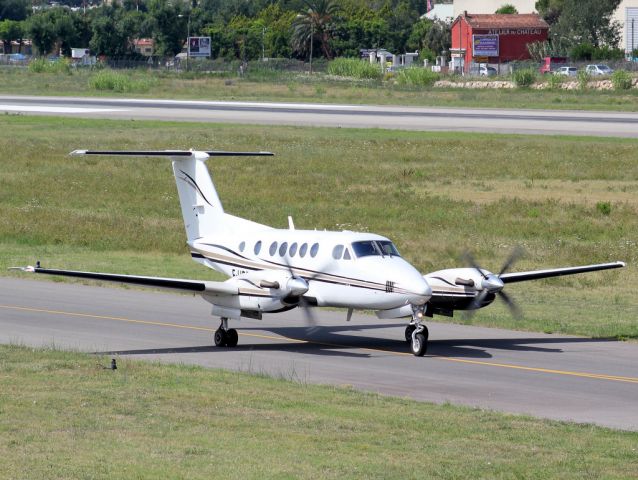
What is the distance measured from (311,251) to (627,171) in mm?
35788

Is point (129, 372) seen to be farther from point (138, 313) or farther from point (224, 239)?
point (138, 313)

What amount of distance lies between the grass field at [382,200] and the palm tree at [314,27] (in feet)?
368

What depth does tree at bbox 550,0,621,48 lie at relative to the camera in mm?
168750

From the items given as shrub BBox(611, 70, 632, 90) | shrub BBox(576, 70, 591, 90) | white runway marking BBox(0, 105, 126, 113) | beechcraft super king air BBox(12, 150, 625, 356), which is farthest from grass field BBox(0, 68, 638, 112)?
beechcraft super king air BBox(12, 150, 625, 356)

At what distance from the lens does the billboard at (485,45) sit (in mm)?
167500

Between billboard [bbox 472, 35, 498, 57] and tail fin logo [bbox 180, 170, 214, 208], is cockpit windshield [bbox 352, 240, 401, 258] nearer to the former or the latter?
tail fin logo [bbox 180, 170, 214, 208]

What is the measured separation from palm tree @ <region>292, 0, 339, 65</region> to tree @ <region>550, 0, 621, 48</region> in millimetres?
36138

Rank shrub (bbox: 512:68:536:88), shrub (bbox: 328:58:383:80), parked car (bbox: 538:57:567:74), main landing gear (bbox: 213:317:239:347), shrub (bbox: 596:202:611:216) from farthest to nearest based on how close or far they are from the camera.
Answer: parked car (bbox: 538:57:567:74)
shrub (bbox: 328:58:383:80)
shrub (bbox: 512:68:536:88)
shrub (bbox: 596:202:611:216)
main landing gear (bbox: 213:317:239:347)

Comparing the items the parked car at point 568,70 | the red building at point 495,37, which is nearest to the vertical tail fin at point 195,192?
the parked car at point 568,70

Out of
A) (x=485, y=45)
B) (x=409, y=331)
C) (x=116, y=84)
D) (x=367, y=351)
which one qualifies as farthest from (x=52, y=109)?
(x=485, y=45)

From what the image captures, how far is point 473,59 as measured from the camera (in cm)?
17062

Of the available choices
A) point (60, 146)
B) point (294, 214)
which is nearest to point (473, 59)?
point (60, 146)

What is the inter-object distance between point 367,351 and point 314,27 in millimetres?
163829

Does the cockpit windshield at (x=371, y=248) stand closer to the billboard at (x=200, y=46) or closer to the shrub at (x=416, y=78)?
the shrub at (x=416, y=78)
